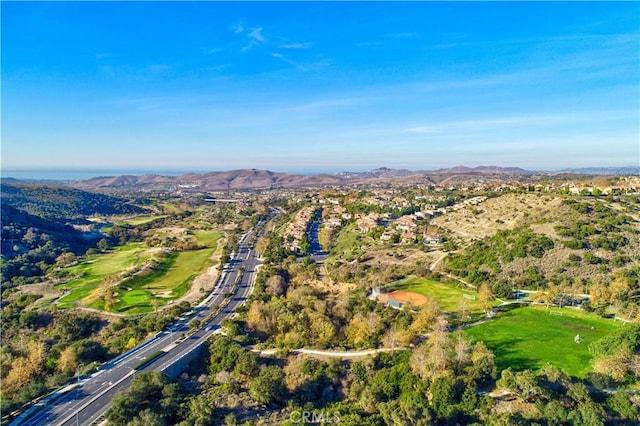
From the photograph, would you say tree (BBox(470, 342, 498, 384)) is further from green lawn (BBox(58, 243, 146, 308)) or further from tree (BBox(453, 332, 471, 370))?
green lawn (BBox(58, 243, 146, 308))

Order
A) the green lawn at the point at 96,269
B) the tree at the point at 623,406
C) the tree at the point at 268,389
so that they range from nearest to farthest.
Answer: the tree at the point at 623,406 < the tree at the point at 268,389 < the green lawn at the point at 96,269

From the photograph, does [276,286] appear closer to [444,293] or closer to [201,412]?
[444,293]

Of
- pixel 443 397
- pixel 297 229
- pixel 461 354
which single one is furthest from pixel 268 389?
pixel 297 229

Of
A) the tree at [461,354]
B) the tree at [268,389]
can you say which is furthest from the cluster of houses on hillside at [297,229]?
the tree at [461,354]

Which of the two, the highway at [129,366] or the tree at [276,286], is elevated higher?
the tree at [276,286]

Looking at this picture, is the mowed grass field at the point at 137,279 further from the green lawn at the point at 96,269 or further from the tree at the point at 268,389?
the tree at the point at 268,389

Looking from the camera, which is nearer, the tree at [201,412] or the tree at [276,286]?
the tree at [201,412]

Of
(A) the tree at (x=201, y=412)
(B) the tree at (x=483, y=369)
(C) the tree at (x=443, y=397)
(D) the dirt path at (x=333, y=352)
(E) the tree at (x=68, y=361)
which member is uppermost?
(B) the tree at (x=483, y=369)

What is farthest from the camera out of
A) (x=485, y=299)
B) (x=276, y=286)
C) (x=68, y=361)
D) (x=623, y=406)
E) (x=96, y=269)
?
(x=96, y=269)
